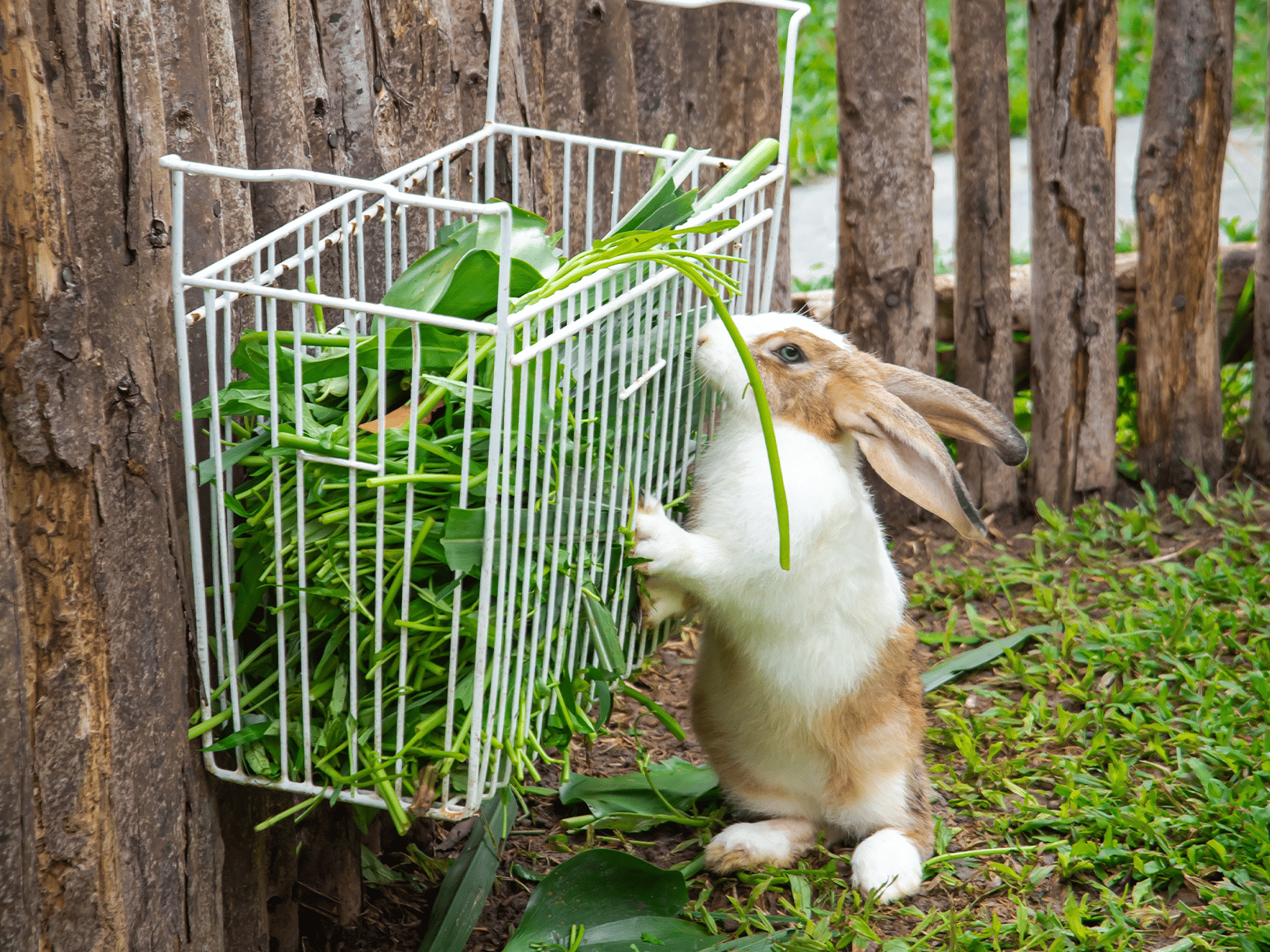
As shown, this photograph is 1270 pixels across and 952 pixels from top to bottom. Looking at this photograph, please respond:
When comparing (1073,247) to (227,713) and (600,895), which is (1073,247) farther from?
(227,713)

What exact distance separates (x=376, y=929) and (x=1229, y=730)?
2.08 metres

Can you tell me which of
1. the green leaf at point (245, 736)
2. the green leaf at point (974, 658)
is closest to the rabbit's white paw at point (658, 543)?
the green leaf at point (245, 736)

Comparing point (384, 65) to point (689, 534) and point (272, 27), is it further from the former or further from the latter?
point (689, 534)

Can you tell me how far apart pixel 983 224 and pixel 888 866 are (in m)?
2.30

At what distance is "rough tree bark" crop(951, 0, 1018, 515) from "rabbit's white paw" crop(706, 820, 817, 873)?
5.79ft

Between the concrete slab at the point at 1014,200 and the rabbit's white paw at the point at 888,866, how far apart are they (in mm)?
3667

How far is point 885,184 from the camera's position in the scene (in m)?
4.07

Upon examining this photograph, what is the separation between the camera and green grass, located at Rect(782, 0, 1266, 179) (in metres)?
7.18

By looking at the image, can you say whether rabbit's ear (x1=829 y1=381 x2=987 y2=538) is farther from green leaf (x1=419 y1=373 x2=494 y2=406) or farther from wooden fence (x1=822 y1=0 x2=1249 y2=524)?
wooden fence (x1=822 y1=0 x2=1249 y2=524)

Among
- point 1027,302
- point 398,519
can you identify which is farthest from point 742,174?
point 1027,302

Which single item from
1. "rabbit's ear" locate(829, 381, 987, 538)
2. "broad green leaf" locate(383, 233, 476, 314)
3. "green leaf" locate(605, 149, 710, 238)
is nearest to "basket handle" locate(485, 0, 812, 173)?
"green leaf" locate(605, 149, 710, 238)

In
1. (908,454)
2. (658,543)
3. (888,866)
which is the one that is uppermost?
(908,454)

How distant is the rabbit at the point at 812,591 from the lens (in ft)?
7.89

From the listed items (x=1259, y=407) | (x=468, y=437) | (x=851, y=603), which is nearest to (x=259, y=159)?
(x=468, y=437)
